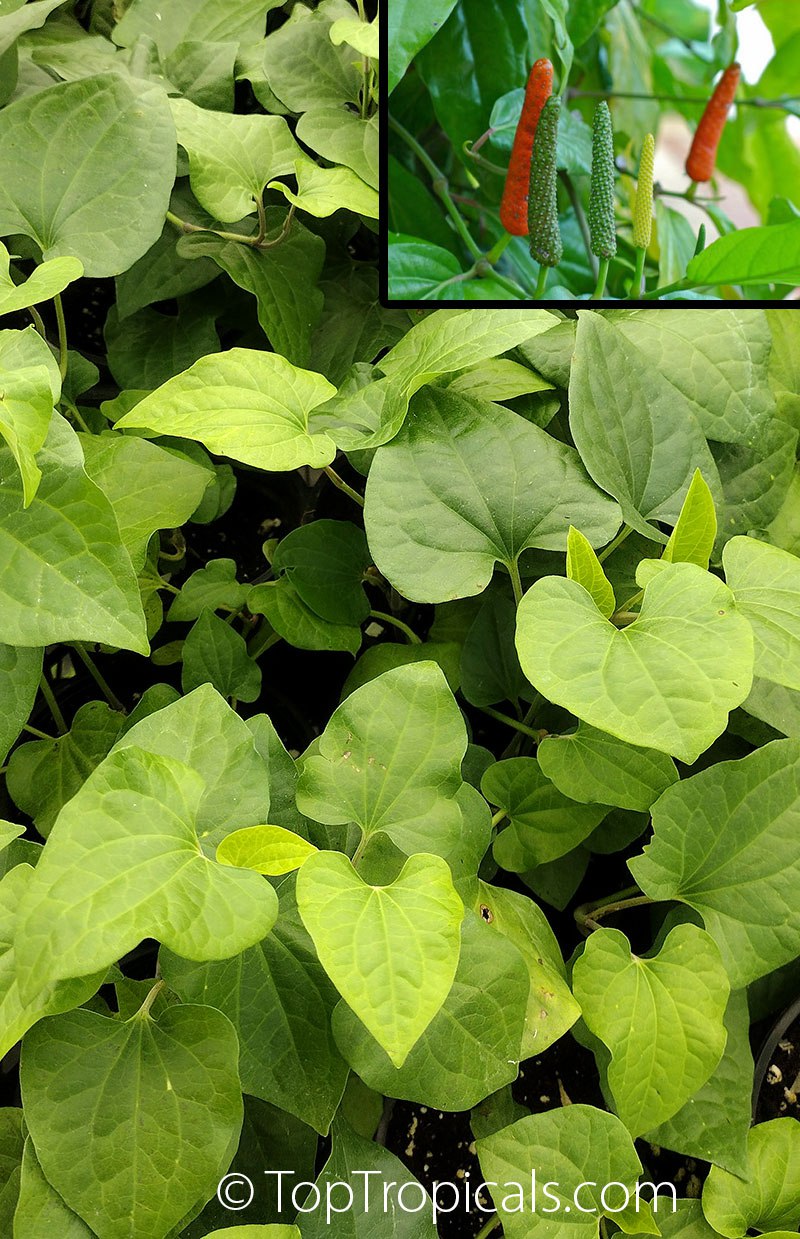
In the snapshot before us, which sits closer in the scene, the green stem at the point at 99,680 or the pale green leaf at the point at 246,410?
the pale green leaf at the point at 246,410

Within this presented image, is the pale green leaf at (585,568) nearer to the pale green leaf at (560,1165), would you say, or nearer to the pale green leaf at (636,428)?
the pale green leaf at (636,428)

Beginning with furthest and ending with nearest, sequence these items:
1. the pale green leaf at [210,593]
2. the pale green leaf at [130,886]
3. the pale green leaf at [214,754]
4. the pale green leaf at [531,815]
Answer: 1. the pale green leaf at [210,593]
2. the pale green leaf at [531,815]
3. the pale green leaf at [214,754]
4. the pale green leaf at [130,886]

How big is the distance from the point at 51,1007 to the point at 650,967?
339mm

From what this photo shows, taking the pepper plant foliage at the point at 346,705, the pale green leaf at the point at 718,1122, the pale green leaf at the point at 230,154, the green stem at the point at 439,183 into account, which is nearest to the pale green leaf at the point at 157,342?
the pepper plant foliage at the point at 346,705

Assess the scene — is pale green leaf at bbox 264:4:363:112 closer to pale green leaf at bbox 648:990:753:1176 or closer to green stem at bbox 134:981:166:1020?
green stem at bbox 134:981:166:1020

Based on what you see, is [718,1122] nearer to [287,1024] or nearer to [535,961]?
[535,961]

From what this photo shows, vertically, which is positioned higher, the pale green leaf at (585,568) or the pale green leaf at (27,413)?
the pale green leaf at (27,413)

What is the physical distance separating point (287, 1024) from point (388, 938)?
134 millimetres

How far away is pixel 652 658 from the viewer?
0.51 metres

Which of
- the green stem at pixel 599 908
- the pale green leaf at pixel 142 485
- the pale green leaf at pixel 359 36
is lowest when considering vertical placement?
the green stem at pixel 599 908

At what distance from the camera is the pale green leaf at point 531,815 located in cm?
63

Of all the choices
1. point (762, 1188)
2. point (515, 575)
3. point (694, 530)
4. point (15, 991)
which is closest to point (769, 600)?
point (694, 530)

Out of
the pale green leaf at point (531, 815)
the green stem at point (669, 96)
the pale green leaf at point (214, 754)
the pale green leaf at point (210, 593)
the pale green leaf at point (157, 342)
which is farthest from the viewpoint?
the green stem at point (669, 96)

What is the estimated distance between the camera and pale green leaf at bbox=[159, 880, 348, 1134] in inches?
21.0
